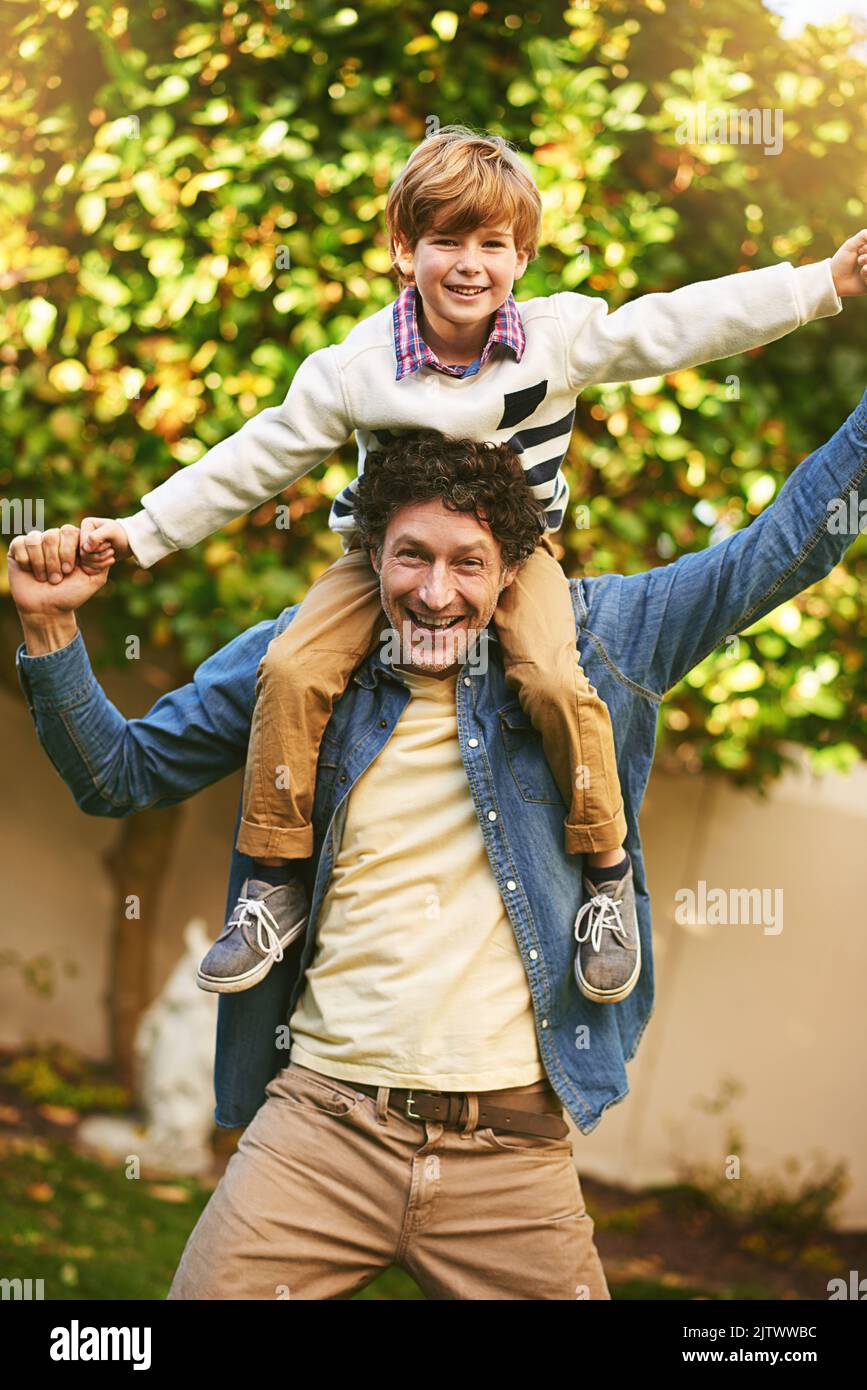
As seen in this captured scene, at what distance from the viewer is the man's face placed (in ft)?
8.02

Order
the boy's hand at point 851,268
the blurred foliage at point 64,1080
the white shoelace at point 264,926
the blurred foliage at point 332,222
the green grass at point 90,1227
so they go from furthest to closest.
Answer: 1. the blurred foliage at point 64,1080
2. the green grass at point 90,1227
3. the blurred foliage at point 332,222
4. the white shoelace at point 264,926
5. the boy's hand at point 851,268

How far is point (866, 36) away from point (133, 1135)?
441 cm

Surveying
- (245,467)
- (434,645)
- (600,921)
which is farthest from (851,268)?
(600,921)

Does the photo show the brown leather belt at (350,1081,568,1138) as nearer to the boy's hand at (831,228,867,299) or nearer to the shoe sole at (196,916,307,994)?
the shoe sole at (196,916,307,994)

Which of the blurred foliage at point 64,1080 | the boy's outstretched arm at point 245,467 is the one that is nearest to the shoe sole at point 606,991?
the boy's outstretched arm at point 245,467

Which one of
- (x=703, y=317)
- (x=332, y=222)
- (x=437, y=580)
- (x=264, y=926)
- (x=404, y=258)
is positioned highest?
(x=332, y=222)

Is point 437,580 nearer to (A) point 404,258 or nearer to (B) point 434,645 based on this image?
(B) point 434,645

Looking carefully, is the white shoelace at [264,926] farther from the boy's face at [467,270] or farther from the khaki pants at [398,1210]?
the boy's face at [467,270]

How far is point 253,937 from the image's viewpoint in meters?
2.59

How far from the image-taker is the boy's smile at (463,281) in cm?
252

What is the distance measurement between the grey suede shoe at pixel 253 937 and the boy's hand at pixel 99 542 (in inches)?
24.7

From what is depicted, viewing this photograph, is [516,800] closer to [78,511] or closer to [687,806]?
[78,511]

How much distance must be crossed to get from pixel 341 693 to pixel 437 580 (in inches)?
11.6

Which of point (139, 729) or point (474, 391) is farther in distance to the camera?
point (139, 729)
